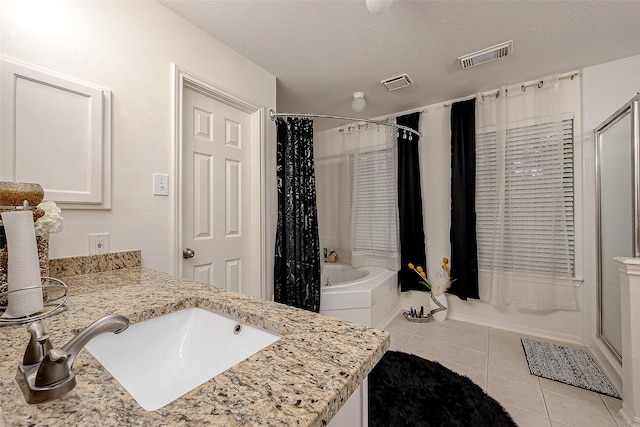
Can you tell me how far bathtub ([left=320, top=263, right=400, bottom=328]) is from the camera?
7.95 feet

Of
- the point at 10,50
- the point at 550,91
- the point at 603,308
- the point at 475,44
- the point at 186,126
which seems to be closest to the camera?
the point at 10,50

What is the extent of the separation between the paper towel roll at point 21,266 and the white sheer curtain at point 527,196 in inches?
118

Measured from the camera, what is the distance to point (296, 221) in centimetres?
233

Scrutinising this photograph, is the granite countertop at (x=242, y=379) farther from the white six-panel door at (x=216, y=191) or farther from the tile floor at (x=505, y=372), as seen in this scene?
the tile floor at (x=505, y=372)

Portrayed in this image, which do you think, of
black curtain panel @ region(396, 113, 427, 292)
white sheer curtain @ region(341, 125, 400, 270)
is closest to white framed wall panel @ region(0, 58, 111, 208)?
white sheer curtain @ region(341, 125, 400, 270)

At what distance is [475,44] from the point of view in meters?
1.91

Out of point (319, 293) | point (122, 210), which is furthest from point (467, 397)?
point (122, 210)

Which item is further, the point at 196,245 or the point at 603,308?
the point at 603,308

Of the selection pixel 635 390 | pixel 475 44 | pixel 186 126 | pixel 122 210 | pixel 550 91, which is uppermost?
pixel 475 44

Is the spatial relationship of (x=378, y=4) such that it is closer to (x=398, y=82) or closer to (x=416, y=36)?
(x=416, y=36)

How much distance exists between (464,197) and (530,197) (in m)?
0.52

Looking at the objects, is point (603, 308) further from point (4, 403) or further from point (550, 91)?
point (4, 403)

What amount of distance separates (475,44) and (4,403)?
264 centimetres

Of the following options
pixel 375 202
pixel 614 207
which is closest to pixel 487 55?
pixel 614 207
